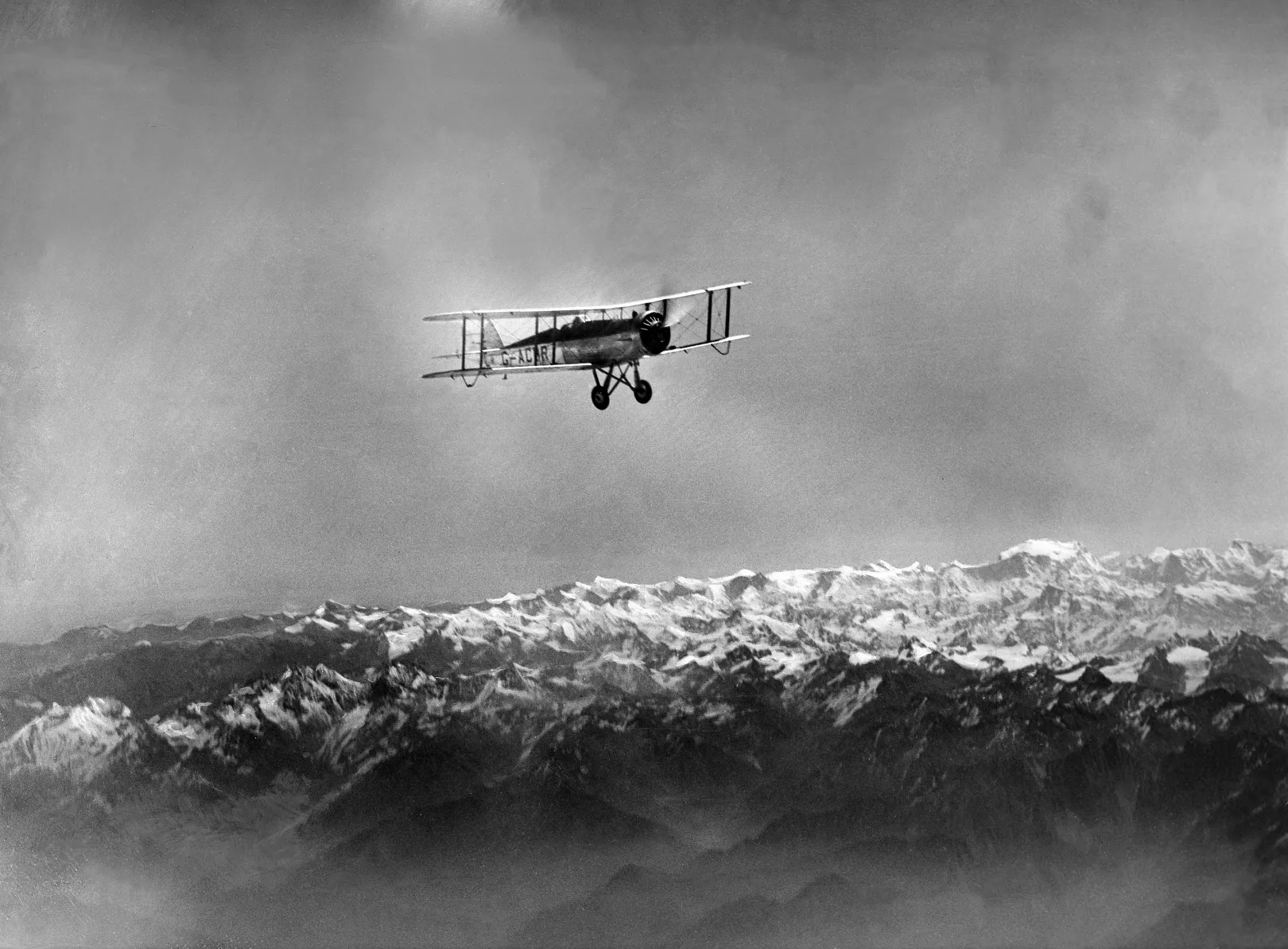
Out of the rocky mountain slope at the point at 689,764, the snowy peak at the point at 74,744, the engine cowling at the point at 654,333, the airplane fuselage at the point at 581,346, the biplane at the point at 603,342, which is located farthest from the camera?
the snowy peak at the point at 74,744

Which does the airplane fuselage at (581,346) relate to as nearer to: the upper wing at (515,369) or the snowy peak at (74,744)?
the upper wing at (515,369)

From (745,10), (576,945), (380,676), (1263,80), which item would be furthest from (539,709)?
(1263,80)

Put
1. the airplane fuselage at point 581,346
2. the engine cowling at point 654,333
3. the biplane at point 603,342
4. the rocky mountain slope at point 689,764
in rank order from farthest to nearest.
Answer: the rocky mountain slope at point 689,764 → the airplane fuselage at point 581,346 → the biplane at point 603,342 → the engine cowling at point 654,333

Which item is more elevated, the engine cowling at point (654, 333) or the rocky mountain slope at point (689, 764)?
the engine cowling at point (654, 333)

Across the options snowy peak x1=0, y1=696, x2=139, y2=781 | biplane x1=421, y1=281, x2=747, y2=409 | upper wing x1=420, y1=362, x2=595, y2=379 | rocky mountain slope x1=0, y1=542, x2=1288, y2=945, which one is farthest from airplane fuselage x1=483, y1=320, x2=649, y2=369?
snowy peak x1=0, y1=696, x2=139, y2=781

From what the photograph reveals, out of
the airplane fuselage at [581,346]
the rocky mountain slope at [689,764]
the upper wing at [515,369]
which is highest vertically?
the airplane fuselage at [581,346]

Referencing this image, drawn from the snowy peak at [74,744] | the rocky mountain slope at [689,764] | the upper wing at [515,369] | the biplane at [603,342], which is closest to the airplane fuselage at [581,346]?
the biplane at [603,342]

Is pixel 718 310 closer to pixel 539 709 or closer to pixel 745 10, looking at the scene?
pixel 745 10

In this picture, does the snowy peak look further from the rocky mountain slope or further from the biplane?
the biplane
